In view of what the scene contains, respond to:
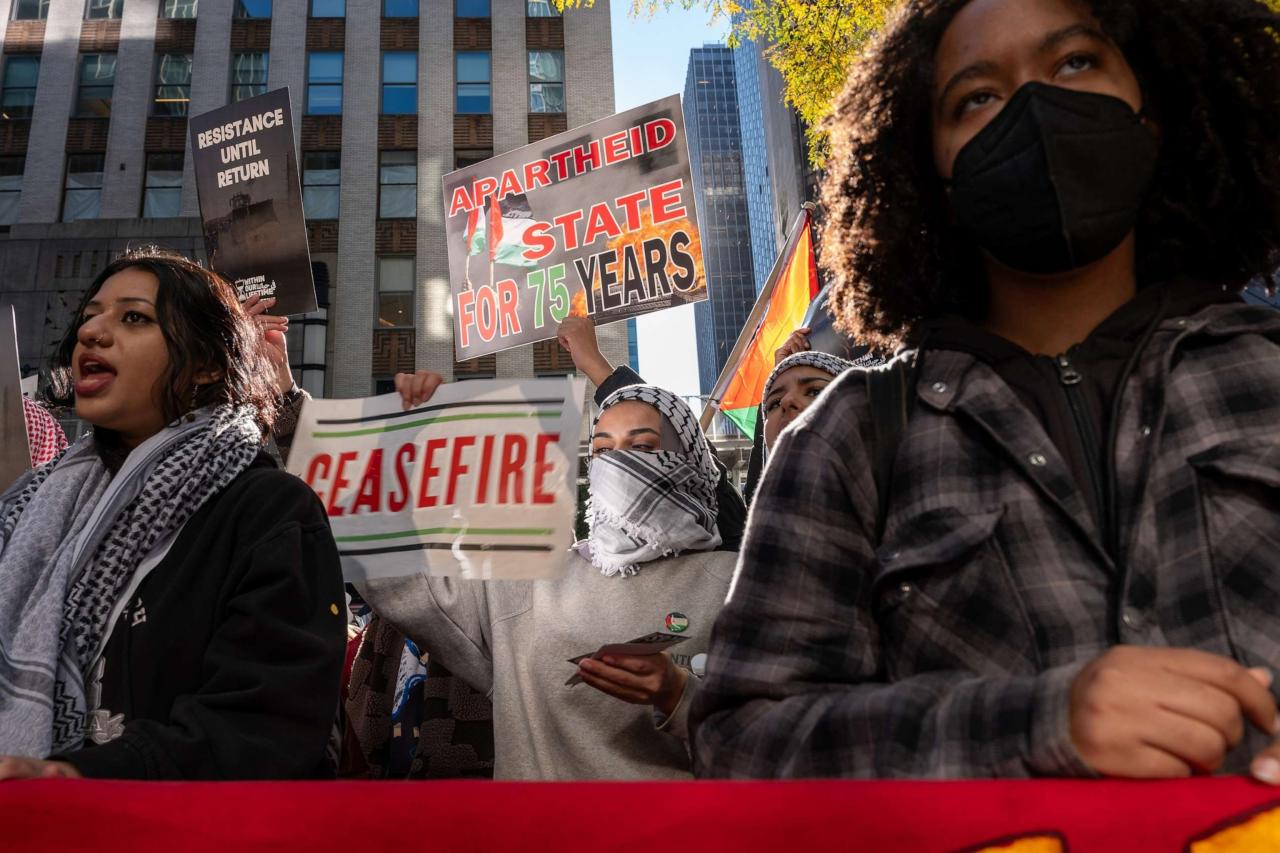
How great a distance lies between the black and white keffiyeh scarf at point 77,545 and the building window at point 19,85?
28.0 metres

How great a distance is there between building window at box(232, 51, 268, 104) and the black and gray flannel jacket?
87.2ft

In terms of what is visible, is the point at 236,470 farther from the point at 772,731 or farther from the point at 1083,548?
the point at 1083,548

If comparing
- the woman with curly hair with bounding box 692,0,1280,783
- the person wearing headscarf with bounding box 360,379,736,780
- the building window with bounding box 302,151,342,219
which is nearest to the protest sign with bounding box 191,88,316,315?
the person wearing headscarf with bounding box 360,379,736,780

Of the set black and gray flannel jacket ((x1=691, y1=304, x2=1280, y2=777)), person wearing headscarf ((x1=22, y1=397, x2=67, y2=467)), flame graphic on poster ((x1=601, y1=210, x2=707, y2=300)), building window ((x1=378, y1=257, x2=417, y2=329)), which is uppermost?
building window ((x1=378, y1=257, x2=417, y2=329))

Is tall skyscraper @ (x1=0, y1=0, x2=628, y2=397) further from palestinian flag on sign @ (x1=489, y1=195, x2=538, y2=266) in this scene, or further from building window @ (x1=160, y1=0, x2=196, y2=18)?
palestinian flag on sign @ (x1=489, y1=195, x2=538, y2=266)

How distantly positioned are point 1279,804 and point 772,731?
1.66 feet

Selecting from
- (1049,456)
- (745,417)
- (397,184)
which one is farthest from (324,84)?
(1049,456)

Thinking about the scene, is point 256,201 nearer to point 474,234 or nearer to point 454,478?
point 474,234

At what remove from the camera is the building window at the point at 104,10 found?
25.3m

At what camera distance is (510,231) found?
4918 mm

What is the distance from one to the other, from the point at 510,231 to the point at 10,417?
2514 millimetres

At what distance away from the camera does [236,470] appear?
2098 mm

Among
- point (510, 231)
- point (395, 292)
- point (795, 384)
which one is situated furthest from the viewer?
point (395, 292)

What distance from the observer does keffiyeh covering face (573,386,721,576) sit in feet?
9.94
